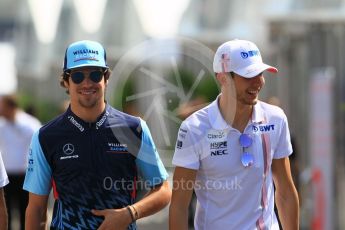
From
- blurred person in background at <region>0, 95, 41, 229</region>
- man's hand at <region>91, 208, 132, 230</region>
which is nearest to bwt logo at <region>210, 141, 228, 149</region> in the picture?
man's hand at <region>91, 208, 132, 230</region>

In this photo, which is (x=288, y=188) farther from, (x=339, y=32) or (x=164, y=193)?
(x=339, y=32)

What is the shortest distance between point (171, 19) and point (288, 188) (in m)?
33.5

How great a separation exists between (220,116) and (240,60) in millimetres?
385

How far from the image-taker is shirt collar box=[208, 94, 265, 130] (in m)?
6.29

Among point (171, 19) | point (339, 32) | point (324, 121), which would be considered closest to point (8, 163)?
point (324, 121)

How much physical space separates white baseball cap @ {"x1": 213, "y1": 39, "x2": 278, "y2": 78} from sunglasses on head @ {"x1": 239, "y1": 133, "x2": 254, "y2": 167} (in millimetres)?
405

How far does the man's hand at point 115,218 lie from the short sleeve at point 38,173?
1.28ft

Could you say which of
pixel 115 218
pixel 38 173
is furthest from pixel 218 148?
pixel 38 173

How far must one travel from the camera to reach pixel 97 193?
6098mm

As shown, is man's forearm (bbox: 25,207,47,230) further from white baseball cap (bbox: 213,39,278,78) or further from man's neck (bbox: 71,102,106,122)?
white baseball cap (bbox: 213,39,278,78)

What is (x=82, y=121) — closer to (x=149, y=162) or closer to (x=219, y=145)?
(x=149, y=162)

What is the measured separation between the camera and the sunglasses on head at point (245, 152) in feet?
20.3

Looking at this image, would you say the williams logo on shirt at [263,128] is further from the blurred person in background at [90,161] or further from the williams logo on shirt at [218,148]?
the blurred person in background at [90,161]

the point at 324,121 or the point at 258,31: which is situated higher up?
the point at 258,31
